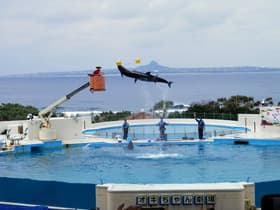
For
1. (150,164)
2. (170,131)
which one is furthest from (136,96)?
(150,164)

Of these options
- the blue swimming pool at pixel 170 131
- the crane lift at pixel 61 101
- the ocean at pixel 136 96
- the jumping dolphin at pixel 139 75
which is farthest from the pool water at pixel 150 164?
the ocean at pixel 136 96

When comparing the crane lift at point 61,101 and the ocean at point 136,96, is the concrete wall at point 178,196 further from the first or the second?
the ocean at point 136,96

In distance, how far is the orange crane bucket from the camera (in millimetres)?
16922

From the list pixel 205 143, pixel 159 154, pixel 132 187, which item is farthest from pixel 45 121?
pixel 132 187

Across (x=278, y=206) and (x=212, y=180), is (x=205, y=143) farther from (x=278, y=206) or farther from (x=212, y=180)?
(x=278, y=206)

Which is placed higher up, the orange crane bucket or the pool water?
the orange crane bucket

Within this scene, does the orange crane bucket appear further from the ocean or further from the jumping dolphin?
the ocean

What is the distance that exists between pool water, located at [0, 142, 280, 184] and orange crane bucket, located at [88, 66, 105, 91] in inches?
74.3

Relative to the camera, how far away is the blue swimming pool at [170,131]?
18.8 meters

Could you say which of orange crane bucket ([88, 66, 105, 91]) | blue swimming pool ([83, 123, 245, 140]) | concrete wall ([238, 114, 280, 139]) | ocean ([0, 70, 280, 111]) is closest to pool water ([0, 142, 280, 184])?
concrete wall ([238, 114, 280, 139])

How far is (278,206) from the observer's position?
4.90m

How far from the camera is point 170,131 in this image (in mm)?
20125

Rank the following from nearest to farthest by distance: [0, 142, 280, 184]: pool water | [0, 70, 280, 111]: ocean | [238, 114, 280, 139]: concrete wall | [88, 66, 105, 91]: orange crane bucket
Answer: [0, 142, 280, 184]: pool water < [88, 66, 105, 91]: orange crane bucket < [238, 114, 280, 139]: concrete wall < [0, 70, 280, 111]: ocean

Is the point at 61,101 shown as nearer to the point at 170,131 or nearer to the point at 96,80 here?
the point at 96,80
